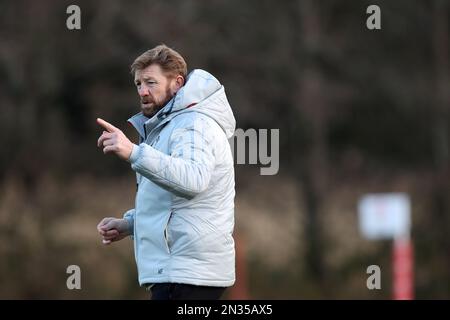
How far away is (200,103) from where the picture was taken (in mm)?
4684

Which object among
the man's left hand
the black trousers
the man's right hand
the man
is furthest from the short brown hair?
the black trousers

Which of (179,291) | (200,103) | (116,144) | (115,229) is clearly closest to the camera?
(116,144)

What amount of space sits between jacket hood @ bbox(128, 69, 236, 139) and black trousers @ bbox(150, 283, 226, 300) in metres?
0.70

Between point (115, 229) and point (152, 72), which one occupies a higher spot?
point (152, 72)

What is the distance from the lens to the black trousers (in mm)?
4547

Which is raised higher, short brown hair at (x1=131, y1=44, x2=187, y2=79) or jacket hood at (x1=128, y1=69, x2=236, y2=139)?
short brown hair at (x1=131, y1=44, x2=187, y2=79)

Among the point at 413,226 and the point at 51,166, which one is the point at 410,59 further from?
the point at 51,166

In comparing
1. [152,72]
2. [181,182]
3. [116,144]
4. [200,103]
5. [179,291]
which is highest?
[152,72]

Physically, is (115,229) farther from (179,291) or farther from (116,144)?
(116,144)

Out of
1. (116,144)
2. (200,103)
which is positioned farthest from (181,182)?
(200,103)

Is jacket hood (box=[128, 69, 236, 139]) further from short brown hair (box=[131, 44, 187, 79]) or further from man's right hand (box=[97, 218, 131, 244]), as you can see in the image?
man's right hand (box=[97, 218, 131, 244])

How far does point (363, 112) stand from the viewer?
23.8m

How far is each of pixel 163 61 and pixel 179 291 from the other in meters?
1.02
